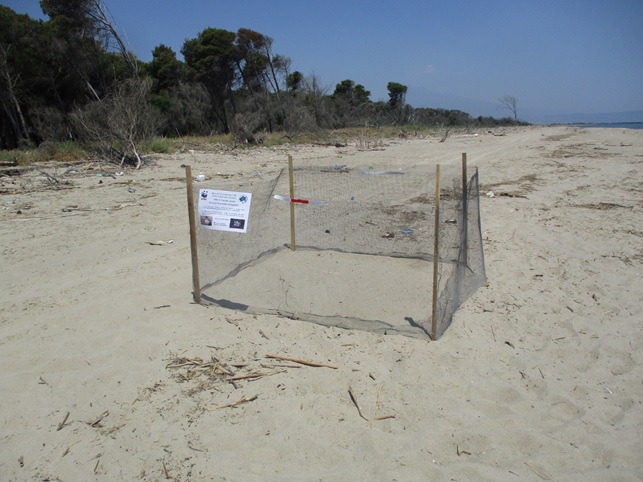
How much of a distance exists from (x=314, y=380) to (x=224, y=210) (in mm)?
1758

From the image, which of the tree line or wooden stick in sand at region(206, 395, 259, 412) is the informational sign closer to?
wooden stick in sand at region(206, 395, 259, 412)

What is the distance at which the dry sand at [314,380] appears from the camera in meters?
2.74

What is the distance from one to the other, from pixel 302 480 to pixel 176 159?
13704mm

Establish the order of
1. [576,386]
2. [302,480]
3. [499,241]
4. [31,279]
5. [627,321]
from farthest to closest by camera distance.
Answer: [499,241] → [31,279] → [627,321] → [576,386] → [302,480]

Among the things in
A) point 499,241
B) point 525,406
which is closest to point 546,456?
point 525,406

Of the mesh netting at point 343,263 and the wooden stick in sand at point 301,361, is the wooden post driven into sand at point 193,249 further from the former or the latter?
the wooden stick in sand at point 301,361

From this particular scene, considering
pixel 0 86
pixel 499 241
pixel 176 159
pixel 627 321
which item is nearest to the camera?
pixel 627 321

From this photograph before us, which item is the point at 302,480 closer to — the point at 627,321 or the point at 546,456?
the point at 546,456

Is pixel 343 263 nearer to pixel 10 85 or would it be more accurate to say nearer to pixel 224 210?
pixel 224 210

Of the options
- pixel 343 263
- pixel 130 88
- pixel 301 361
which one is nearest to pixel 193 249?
pixel 301 361

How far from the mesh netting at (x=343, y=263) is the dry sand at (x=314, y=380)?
241 mm

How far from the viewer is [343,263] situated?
18.1 feet

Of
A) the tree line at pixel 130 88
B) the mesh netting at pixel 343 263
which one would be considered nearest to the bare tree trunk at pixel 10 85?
the tree line at pixel 130 88

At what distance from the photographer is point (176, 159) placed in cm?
1494
